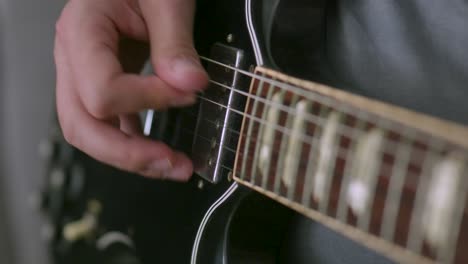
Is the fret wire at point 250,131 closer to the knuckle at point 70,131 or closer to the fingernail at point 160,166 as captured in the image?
the fingernail at point 160,166

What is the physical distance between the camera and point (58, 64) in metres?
0.62

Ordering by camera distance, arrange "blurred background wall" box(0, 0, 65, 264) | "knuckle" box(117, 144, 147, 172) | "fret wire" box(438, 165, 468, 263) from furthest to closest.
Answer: "blurred background wall" box(0, 0, 65, 264) < "knuckle" box(117, 144, 147, 172) < "fret wire" box(438, 165, 468, 263)

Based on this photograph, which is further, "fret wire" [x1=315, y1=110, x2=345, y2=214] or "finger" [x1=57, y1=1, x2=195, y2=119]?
"finger" [x1=57, y1=1, x2=195, y2=119]

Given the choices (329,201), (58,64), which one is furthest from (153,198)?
(329,201)

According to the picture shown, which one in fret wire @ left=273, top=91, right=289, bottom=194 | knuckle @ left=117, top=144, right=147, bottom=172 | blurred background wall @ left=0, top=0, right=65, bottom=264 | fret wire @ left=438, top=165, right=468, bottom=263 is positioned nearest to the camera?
fret wire @ left=438, top=165, right=468, bottom=263

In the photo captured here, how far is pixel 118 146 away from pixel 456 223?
1.15ft

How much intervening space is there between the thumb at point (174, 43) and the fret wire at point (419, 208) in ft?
0.80

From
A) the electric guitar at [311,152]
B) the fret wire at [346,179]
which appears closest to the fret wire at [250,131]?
the electric guitar at [311,152]

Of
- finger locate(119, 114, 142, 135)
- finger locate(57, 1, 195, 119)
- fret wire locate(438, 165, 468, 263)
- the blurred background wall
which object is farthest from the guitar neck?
the blurred background wall

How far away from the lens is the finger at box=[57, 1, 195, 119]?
1.67ft

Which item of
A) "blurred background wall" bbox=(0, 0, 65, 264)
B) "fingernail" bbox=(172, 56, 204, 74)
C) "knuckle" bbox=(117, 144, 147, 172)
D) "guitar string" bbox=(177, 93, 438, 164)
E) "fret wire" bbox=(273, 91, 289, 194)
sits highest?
"fingernail" bbox=(172, 56, 204, 74)

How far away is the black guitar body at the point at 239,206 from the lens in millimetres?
531

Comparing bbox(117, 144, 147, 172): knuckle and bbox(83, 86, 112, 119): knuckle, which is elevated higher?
bbox(83, 86, 112, 119): knuckle

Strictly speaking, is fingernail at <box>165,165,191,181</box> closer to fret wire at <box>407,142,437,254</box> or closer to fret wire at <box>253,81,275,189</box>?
fret wire at <box>253,81,275,189</box>
